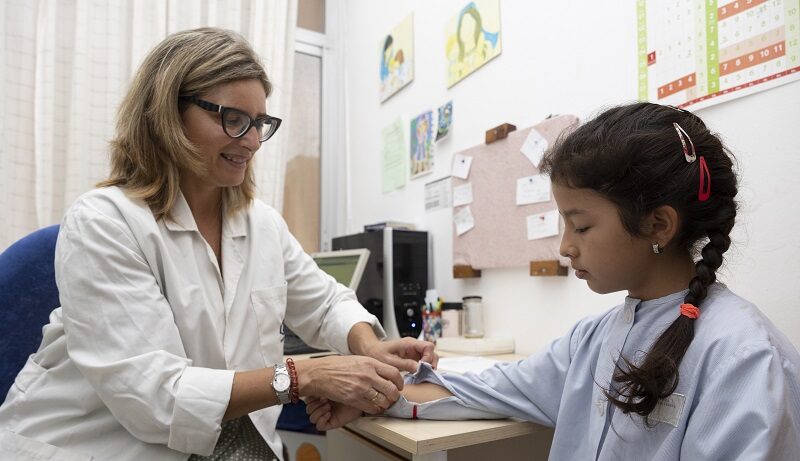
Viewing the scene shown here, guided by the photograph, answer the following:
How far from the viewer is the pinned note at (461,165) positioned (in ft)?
6.33

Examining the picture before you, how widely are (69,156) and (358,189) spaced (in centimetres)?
124

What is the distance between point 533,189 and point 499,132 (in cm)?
24

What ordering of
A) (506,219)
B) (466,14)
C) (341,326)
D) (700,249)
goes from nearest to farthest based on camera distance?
(700,249) → (341,326) → (506,219) → (466,14)

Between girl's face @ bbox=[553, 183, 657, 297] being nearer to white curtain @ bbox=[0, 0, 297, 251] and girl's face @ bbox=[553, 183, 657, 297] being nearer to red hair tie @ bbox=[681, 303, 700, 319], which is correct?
red hair tie @ bbox=[681, 303, 700, 319]

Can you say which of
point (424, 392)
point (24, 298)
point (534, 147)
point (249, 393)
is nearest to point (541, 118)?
point (534, 147)

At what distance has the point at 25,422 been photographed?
100 centimetres

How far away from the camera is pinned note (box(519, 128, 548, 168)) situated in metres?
1.61

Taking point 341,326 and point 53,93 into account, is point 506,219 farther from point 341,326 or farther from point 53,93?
point 53,93

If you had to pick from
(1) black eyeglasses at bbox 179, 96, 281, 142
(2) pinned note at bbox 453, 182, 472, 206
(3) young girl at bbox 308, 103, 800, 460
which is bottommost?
(3) young girl at bbox 308, 103, 800, 460

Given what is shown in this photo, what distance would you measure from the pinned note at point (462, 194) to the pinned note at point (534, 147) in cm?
29

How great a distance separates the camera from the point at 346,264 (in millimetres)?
2035

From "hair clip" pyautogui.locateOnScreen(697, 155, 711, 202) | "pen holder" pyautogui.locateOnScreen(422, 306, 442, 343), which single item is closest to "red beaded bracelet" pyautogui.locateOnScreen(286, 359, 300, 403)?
"hair clip" pyautogui.locateOnScreen(697, 155, 711, 202)

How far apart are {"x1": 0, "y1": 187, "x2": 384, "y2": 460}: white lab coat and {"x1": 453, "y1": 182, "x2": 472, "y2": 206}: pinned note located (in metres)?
0.91

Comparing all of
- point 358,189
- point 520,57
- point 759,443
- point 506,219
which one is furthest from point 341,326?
point 358,189
